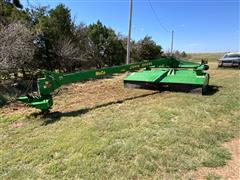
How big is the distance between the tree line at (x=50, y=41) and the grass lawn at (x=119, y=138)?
115 inches

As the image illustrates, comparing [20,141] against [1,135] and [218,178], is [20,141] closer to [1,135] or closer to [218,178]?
[1,135]

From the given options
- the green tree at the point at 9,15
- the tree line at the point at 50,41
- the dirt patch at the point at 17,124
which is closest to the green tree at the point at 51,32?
the tree line at the point at 50,41

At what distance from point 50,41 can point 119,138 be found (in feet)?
27.8

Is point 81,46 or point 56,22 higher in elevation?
point 56,22

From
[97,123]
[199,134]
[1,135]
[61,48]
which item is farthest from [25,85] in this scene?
[199,134]

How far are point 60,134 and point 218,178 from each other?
249 centimetres

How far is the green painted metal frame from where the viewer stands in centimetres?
417

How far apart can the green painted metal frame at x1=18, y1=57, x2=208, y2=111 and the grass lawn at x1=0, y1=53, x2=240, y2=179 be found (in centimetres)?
45

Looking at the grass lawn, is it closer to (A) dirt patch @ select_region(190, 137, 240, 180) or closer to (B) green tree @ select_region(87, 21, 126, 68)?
(A) dirt patch @ select_region(190, 137, 240, 180)

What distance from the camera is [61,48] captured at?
10.6 metres

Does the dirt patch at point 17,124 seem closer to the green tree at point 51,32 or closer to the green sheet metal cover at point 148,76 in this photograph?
the green sheet metal cover at point 148,76

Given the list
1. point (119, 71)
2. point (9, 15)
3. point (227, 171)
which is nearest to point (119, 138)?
point (227, 171)

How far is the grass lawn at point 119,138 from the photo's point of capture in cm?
250

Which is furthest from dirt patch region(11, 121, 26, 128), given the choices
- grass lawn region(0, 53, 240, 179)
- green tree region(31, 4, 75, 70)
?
green tree region(31, 4, 75, 70)
